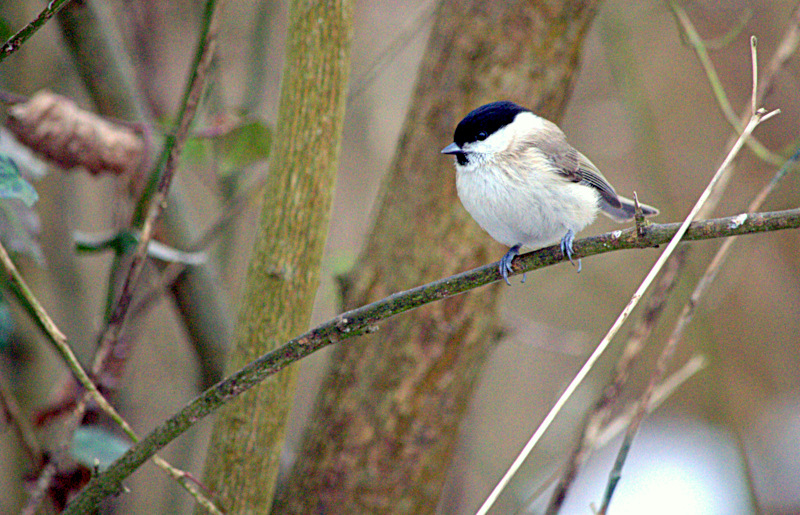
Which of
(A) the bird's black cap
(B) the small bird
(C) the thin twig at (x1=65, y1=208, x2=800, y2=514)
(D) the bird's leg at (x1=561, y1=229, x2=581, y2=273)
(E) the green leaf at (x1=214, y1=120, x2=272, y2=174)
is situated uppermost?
(E) the green leaf at (x1=214, y1=120, x2=272, y2=174)

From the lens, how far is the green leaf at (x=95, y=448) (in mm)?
1799

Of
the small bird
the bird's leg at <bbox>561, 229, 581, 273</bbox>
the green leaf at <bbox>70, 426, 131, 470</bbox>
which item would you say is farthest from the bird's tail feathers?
the green leaf at <bbox>70, 426, 131, 470</bbox>

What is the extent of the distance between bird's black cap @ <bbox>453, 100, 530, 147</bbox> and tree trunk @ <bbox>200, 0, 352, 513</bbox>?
317mm

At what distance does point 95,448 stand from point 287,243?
85 cm

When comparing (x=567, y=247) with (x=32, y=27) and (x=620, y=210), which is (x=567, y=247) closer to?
(x=620, y=210)

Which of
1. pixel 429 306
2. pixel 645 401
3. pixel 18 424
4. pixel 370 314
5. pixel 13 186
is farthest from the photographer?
pixel 429 306

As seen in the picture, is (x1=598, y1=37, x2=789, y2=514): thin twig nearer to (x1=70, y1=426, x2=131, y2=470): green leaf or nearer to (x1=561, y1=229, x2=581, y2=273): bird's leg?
(x1=561, y1=229, x2=581, y2=273): bird's leg

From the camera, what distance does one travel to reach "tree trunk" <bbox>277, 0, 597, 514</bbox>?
2092 millimetres

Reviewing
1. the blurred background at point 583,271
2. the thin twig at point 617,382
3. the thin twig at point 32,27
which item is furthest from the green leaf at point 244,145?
the thin twig at point 617,382

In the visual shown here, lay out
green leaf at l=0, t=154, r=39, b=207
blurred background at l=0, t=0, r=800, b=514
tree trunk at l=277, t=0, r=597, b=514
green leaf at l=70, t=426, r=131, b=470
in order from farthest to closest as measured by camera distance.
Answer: blurred background at l=0, t=0, r=800, b=514
tree trunk at l=277, t=0, r=597, b=514
green leaf at l=70, t=426, r=131, b=470
green leaf at l=0, t=154, r=39, b=207

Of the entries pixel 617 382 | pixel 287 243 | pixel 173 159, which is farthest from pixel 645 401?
pixel 173 159

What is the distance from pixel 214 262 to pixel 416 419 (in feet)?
4.74

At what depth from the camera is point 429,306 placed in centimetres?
214

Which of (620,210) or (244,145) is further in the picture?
(244,145)
